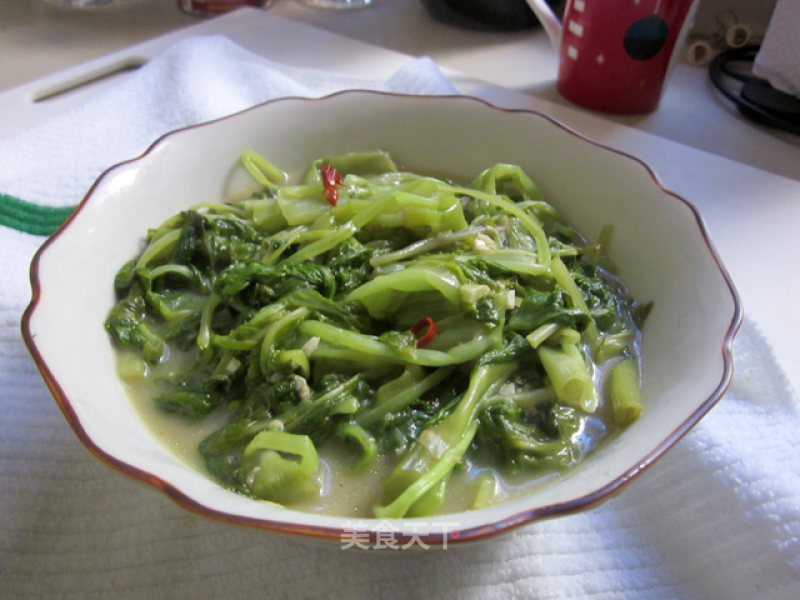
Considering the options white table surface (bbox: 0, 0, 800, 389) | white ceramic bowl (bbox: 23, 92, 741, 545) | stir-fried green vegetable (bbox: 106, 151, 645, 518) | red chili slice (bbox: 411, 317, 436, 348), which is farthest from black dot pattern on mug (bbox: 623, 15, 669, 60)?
red chili slice (bbox: 411, 317, 436, 348)

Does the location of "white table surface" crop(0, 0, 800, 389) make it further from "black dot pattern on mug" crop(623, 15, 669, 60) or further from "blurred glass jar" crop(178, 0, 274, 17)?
"black dot pattern on mug" crop(623, 15, 669, 60)

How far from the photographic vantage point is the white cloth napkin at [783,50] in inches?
81.2

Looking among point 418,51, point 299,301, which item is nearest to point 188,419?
point 299,301

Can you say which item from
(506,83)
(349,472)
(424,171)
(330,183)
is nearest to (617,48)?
(506,83)

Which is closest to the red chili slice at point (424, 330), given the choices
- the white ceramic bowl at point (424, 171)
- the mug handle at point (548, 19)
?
the white ceramic bowl at point (424, 171)

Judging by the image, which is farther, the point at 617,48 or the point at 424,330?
the point at 617,48

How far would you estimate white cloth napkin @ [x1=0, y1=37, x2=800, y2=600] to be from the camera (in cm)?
97

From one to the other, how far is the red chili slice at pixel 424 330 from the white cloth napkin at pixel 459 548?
1.16 feet

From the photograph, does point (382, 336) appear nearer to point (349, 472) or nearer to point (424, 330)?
point (424, 330)

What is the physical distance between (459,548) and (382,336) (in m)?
0.37

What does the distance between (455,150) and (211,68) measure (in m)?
1.00

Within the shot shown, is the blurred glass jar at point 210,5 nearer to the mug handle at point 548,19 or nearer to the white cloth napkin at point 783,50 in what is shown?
the mug handle at point 548,19

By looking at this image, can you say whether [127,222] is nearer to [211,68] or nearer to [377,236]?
[377,236]

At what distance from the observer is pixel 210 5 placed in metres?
2.98
